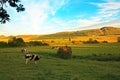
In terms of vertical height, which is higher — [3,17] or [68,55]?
[3,17]

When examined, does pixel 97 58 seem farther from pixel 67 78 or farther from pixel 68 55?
pixel 67 78

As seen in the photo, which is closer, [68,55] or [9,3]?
[9,3]

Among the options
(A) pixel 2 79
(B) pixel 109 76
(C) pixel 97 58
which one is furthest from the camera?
(C) pixel 97 58

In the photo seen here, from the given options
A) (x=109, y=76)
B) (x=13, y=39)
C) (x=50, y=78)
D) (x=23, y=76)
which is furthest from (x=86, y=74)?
(x=13, y=39)

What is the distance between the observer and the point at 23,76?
23188mm

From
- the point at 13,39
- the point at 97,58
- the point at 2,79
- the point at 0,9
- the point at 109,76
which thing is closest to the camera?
the point at 2,79

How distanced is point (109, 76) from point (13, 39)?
235 ft

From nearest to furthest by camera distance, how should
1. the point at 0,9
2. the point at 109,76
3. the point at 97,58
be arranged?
the point at 109,76
the point at 0,9
the point at 97,58

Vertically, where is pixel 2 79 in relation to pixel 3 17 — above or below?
below

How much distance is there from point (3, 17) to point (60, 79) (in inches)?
418

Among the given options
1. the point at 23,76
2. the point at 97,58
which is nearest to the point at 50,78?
the point at 23,76

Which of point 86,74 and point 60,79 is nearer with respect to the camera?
point 60,79

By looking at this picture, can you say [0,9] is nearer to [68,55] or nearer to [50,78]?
[50,78]

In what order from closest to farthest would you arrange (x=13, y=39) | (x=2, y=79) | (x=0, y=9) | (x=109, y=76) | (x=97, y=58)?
(x=2, y=79)
(x=109, y=76)
(x=0, y=9)
(x=97, y=58)
(x=13, y=39)
